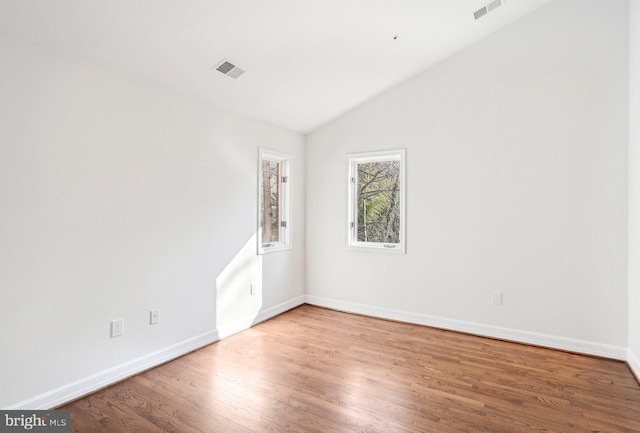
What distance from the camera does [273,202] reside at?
4375 millimetres

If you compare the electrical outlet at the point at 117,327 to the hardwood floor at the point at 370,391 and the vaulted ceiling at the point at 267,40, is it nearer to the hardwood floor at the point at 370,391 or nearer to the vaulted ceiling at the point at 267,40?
the hardwood floor at the point at 370,391

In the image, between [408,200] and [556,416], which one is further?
[408,200]

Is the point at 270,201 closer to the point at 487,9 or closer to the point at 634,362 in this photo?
the point at 487,9

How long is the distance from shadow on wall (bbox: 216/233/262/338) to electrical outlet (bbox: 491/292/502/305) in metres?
2.58

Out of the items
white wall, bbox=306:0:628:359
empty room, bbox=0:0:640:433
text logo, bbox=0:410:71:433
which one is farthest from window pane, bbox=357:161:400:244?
text logo, bbox=0:410:71:433

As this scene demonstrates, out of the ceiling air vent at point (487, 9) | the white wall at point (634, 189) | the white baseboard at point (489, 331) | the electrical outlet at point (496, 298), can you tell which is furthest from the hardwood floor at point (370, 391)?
the ceiling air vent at point (487, 9)

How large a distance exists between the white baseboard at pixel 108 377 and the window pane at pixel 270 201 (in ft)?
4.76

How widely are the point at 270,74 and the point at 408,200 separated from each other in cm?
208

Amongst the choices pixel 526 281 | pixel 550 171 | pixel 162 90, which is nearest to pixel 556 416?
pixel 526 281

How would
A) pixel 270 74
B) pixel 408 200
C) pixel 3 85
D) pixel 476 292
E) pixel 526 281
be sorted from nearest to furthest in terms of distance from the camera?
1. pixel 3 85
2. pixel 270 74
3. pixel 526 281
4. pixel 476 292
5. pixel 408 200

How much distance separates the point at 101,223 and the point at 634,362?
4337 millimetres

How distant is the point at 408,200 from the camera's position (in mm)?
4012

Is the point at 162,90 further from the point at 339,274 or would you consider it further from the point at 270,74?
the point at 339,274

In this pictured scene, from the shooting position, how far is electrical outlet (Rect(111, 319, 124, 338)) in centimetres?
257
